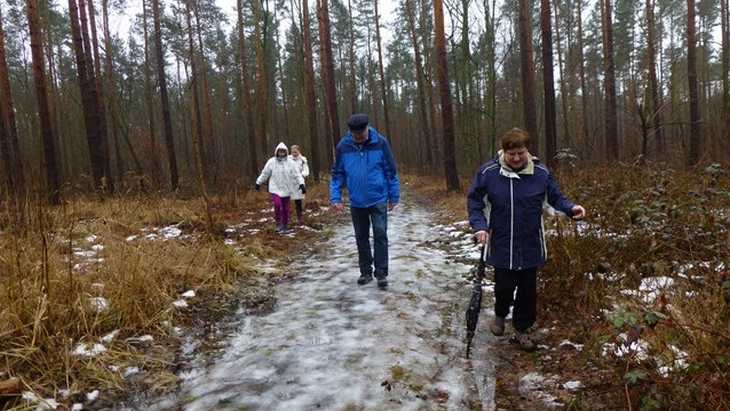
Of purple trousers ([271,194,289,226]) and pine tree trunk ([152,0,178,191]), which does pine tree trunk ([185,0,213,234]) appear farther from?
purple trousers ([271,194,289,226])

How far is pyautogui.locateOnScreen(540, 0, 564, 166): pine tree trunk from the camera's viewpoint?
11.6m

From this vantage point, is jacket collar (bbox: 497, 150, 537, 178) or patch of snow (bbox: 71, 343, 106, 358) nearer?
patch of snow (bbox: 71, 343, 106, 358)

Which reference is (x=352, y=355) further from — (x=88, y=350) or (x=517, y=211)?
(x=88, y=350)

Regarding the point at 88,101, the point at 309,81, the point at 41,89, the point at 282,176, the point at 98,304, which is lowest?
the point at 98,304

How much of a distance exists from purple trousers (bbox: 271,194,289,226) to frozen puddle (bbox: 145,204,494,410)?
3.42 meters

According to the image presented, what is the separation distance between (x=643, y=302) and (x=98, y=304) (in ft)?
13.1

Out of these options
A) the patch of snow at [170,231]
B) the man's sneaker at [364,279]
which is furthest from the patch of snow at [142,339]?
the patch of snow at [170,231]

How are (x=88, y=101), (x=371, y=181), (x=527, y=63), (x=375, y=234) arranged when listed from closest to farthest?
1. (x=371, y=181)
2. (x=375, y=234)
3. (x=527, y=63)
4. (x=88, y=101)

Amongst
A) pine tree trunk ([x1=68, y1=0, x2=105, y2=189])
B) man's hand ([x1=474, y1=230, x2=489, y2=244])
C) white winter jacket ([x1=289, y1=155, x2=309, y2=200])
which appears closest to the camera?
man's hand ([x1=474, y1=230, x2=489, y2=244])

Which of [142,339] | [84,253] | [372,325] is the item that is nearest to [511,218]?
[372,325]

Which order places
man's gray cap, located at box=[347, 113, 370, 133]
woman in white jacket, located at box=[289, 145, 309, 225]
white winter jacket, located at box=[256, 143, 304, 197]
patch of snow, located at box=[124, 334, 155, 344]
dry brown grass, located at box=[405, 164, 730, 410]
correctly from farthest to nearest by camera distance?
woman in white jacket, located at box=[289, 145, 309, 225] → white winter jacket, located at box=[256, 143, 304, 197] → man's gray cap, located at box=[347, 113, 370, 133] → patch of snow, located at box=[124, 334, 155, 344] → dry brown grass, located at box=[405, 164, 730, 410]

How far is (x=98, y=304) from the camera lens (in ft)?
12.5

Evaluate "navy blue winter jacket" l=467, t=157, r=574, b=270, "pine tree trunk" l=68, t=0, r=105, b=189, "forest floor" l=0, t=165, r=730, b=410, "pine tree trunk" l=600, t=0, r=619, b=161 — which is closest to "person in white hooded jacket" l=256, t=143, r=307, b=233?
"forest floor" l=0, t=165, r=730, b=410

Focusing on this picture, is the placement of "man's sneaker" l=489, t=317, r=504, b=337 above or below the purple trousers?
below
